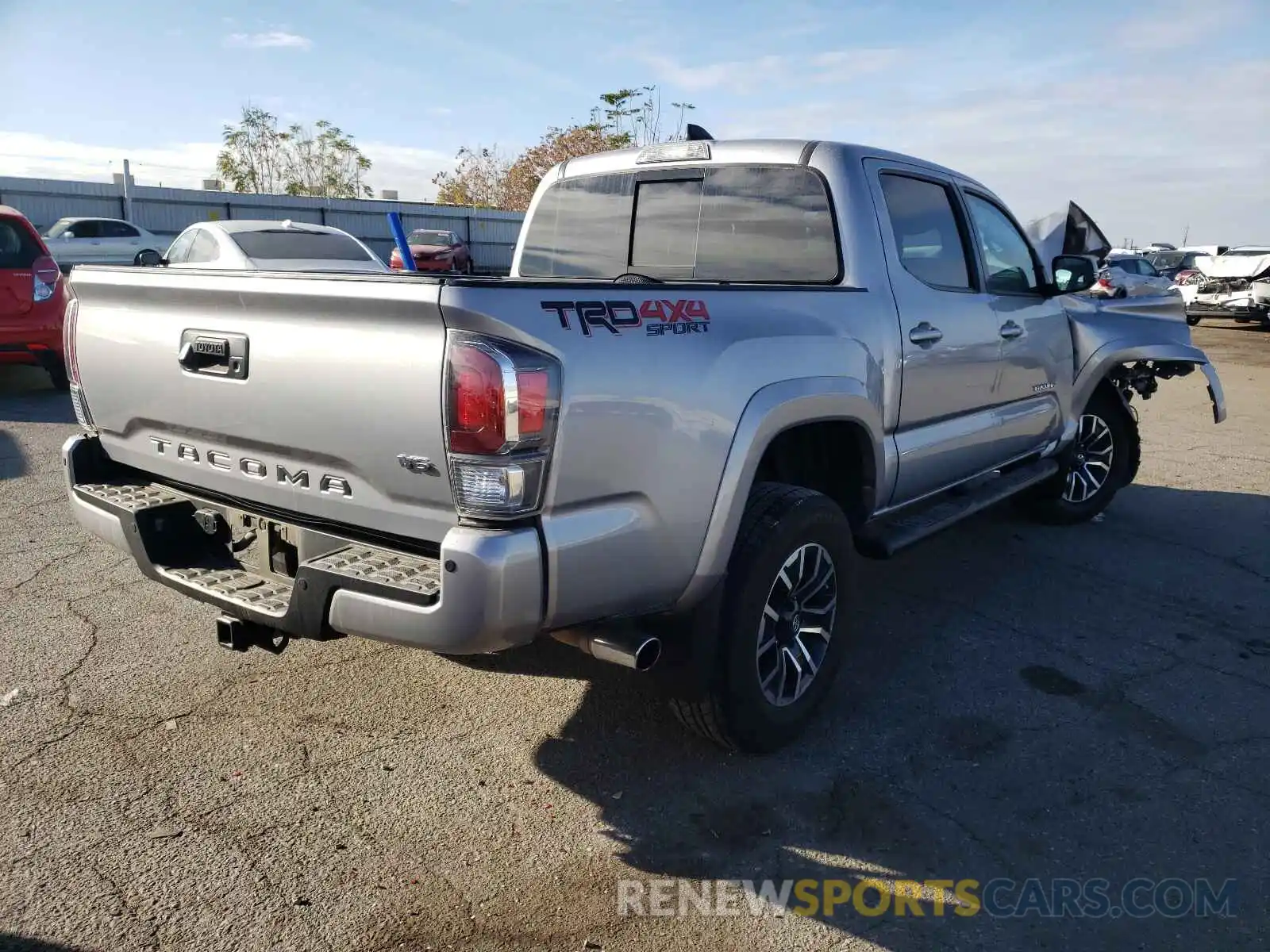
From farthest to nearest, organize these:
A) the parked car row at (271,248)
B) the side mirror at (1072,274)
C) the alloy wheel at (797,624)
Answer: the parked car row at (271,248), the side mirror at (1072,274), the alloy wheel at (797,624)

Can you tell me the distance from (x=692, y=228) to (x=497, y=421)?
206cm

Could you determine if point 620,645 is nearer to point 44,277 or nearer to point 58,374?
point 44,277

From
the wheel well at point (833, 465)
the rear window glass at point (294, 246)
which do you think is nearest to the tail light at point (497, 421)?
the wheel well at point (833, 465)

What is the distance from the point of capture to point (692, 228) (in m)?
4.09

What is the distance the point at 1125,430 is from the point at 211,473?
550 cm

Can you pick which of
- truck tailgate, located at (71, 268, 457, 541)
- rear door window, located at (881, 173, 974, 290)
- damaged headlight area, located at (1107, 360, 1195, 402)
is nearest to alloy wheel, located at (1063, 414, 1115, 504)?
damaged headlight area, located at (1107, 360, 1195, 402)

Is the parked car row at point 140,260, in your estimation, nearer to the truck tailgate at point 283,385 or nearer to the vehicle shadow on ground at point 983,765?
the truck tailgate at point 283,385

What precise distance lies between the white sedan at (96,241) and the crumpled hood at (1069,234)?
54.7 ft

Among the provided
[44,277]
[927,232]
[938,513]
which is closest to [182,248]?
[44,277]

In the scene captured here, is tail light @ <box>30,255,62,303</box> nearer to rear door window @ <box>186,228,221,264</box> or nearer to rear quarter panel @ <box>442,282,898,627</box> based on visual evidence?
rear door window @ <box>186,228,221,264</box>

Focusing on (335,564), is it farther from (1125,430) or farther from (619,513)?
(1125,430)

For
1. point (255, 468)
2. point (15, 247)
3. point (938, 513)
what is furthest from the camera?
point (15, 247)

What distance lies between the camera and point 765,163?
3875 millimetres

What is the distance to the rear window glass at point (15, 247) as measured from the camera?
882cm
